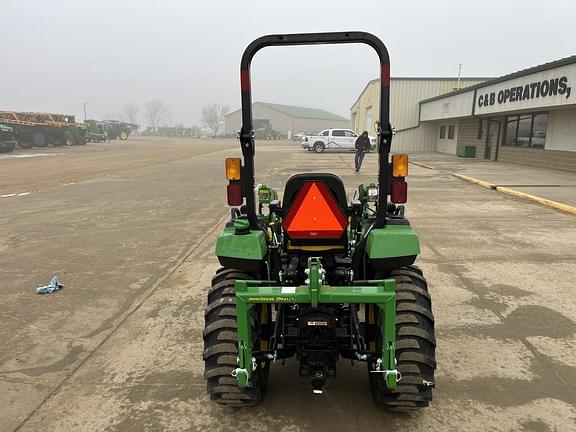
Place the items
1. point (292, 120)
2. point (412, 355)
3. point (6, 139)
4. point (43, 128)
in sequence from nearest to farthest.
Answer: point (412, 355), point (6, 139), point (43, 128), point (292, 120)

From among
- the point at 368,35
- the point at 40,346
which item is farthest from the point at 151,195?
the point at 368,35

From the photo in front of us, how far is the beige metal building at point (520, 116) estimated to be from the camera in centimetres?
1501

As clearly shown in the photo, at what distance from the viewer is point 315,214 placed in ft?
9.05

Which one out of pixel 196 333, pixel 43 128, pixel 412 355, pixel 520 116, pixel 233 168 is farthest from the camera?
pixel 43 128

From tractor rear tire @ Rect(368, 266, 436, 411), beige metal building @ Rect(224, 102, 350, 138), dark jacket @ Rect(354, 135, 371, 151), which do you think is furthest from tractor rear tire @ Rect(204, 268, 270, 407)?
beige metal building @ Rect(224, 102, 350, 138)

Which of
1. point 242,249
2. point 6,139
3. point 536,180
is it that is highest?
point 6,139

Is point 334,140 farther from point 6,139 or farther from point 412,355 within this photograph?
point 412,355

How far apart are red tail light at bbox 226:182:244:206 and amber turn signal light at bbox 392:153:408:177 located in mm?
964

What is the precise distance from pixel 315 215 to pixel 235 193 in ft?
1.75

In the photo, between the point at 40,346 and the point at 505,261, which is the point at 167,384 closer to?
the point at 40,346

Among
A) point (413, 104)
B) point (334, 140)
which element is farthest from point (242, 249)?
point (413, 104)

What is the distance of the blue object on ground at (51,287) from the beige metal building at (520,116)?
49.2ft

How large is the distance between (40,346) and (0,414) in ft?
3.13

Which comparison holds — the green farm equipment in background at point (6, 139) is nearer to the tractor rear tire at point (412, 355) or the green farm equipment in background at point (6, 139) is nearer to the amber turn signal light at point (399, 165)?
the amber turn signal light at point (399, 165)
